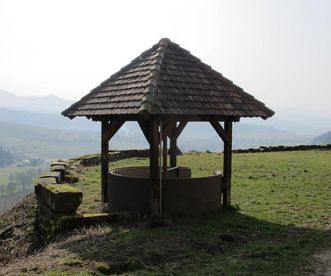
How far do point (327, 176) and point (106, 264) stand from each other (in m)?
13.2

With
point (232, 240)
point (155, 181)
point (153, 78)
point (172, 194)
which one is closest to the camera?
point (232, 240)

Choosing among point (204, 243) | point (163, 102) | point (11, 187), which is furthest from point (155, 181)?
point (11, 187)

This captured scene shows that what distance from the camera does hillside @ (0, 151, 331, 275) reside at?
7.27m

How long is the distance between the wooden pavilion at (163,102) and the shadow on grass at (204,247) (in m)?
1.45

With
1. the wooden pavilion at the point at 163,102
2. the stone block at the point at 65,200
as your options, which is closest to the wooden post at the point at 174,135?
the wooden pavilion at the point at 163,102

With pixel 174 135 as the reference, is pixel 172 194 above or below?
below

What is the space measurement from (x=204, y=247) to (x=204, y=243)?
0.63ft

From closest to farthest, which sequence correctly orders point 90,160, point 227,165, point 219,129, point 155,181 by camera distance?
point 155,181 < point 219,129 < point 227,165 < point 90,160

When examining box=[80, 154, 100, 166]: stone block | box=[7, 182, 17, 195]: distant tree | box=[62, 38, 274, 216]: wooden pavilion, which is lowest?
box=[7, 182, 17, 195]: distant tree

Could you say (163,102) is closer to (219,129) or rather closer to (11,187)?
(219,129)

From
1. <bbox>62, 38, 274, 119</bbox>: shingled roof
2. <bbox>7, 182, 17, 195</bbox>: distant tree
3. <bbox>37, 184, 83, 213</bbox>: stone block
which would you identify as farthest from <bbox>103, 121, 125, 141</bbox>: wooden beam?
<bbox>7, 182, 17, 195</bbox>: distant tree

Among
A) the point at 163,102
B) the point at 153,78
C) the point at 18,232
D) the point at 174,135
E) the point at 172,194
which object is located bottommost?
the point at 18,232

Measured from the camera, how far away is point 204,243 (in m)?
8.59

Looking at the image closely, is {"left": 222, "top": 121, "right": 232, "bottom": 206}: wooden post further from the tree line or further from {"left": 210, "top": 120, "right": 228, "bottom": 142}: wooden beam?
the tree line
